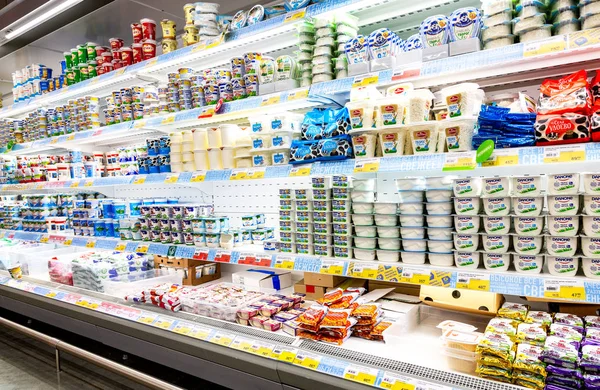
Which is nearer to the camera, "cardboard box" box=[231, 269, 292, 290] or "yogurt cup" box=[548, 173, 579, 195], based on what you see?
"yogurt cup" box=[548, 173, 579, 195]

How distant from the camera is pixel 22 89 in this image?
4.31 metres

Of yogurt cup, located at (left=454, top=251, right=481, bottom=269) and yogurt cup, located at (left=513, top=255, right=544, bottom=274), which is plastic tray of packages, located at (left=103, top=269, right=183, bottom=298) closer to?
yogurt cup, located at (left=454, top=251, right=481, bottom=269)

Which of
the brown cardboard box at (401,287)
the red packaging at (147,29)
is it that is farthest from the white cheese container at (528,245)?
the red packaging at (147,29)

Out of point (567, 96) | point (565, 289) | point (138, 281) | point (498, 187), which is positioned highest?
point (567, 96)

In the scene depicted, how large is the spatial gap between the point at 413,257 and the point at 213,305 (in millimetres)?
1050

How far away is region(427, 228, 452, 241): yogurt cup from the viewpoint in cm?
160

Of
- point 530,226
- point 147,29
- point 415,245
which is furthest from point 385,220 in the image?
point 147,29

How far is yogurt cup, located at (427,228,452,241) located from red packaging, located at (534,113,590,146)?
0.44 metres

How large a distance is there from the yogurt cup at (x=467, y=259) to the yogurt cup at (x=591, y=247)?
33 cm

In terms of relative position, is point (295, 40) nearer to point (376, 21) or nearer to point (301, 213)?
point (376, 21)

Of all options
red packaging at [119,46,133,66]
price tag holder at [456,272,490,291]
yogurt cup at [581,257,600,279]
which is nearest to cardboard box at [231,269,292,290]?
price tag holder at [456,272,490,291]

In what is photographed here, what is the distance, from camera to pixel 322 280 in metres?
2.22

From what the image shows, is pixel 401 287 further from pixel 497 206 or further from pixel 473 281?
pixel 497 206

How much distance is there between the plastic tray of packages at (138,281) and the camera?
2793mm
